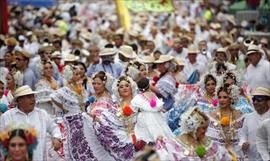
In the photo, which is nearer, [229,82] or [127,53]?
[229,82]

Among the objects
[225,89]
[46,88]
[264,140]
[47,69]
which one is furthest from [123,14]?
[264,140]

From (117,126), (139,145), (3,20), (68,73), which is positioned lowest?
(139,145)

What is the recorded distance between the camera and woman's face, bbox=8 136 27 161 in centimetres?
869

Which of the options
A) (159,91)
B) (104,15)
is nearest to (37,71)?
(159,91)

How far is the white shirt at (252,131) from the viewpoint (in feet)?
36.1

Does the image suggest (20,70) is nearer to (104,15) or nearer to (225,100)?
(225,100)

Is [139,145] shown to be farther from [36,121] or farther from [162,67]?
[162,67]

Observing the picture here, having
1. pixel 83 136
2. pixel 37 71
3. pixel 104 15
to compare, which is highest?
pixel 104 15

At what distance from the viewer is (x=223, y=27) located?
33500mm

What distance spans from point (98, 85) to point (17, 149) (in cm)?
480

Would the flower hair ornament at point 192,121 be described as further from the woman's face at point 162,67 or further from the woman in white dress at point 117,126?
the woman's face at point 162,67

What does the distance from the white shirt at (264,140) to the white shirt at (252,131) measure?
0.55 metres

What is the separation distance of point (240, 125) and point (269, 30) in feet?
57.0

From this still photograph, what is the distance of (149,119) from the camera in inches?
449
